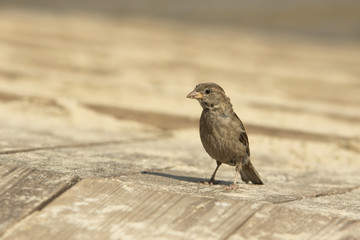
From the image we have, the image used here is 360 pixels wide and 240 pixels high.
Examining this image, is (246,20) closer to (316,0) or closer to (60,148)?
(316,0)

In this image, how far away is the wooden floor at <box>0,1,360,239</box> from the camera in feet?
13.4

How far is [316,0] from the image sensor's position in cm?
2797

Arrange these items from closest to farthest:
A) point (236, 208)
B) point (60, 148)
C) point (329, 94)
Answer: point (236, 208), point (60, 148), point (329, 94)

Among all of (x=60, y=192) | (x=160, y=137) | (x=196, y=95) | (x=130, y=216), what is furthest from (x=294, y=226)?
(x=160, y=137)

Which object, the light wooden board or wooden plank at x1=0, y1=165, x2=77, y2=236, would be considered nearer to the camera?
the light wooden board

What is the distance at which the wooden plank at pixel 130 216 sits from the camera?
3930 millimetres

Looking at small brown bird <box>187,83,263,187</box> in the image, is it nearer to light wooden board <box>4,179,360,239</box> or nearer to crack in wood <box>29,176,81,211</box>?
light wooden board <box>4,179,360,239</box>

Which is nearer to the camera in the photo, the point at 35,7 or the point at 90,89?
the point at 90,89

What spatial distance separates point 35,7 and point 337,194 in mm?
21275

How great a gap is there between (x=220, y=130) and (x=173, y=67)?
781 centimetres

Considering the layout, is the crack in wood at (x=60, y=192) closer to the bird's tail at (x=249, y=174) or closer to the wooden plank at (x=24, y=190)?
the wooden plank at (x=24, y=190)

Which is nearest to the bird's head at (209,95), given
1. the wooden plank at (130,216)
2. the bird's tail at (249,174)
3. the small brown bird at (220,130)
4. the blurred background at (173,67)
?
the small brown bird at (220,130)

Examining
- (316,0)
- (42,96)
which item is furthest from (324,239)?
(316,0)

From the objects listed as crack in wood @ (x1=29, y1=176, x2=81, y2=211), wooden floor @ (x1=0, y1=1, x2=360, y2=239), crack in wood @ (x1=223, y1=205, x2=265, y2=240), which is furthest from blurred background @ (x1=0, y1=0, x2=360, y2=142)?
crack in wood @ (x1=223, y1=205, x2=265, y2=240)
